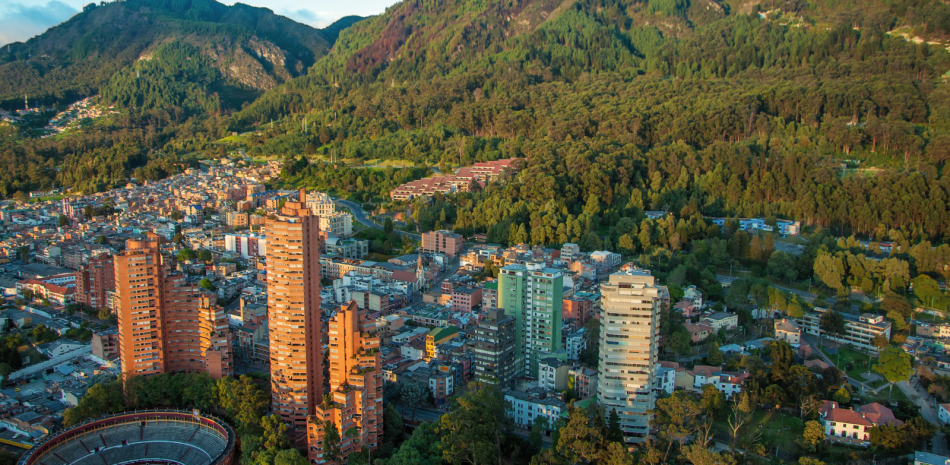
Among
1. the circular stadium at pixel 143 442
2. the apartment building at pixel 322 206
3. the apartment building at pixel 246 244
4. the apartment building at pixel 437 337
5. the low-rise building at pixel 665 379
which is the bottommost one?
the circular stadium at pixel 143 442

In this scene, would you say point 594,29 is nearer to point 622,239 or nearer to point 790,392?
point 622,239

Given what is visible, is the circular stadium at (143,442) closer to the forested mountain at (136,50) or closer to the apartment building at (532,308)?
the apartment building at (532,308)

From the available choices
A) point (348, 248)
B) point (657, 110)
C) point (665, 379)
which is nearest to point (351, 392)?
point (665, 379)

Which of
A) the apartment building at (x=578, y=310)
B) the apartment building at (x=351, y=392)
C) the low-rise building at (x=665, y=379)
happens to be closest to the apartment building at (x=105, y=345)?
the apartment building at (x=351, y=392)

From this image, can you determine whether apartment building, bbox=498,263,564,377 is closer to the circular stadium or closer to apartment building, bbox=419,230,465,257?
the circular stadium

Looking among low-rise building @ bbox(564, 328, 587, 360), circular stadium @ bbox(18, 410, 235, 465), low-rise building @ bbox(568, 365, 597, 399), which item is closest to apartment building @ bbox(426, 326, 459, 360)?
low-rise building @ bbox(564, 328, 587, 360)

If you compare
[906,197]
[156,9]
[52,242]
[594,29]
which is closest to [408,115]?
[594,29]

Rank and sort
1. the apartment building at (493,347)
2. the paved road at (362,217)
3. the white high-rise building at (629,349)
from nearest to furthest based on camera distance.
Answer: the white high-rise building at (629,349) < the apartment building at (493,347) < the paved road at (362,217)
